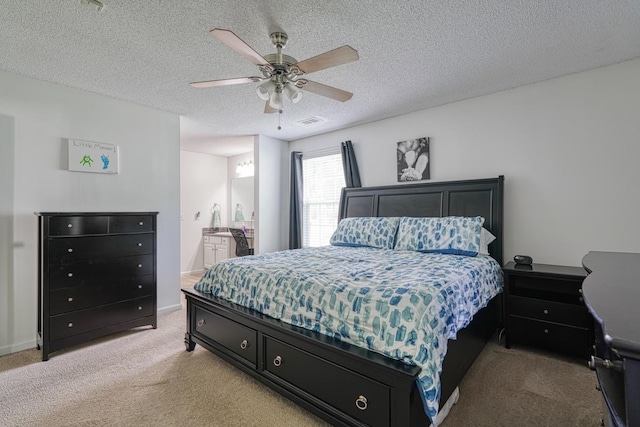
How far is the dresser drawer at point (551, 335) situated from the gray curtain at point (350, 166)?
2518 mm

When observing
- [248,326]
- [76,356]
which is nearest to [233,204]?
[76,356]

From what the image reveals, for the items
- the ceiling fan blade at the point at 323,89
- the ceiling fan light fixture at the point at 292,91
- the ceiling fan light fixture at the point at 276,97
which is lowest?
the ceiling fan light fixture at the point at 276,97

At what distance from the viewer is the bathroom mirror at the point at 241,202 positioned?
626cm

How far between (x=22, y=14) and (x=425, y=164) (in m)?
3.77

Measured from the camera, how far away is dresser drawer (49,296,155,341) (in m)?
2.65

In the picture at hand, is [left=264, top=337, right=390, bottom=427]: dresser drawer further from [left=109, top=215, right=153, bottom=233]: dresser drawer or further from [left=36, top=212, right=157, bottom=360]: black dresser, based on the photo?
[left=109, top=215, right=153, bottom=233]: dresser drawer

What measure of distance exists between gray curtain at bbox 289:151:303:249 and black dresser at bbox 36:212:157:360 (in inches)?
89.1

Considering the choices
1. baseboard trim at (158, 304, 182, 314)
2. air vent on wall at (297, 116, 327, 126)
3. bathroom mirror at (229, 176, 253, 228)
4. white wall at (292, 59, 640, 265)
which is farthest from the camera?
bathroom mirror at (229, 176, 253, 228)

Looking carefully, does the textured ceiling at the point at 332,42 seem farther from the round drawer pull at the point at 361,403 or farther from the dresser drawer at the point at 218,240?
the dresser drawer at the point at 218,240

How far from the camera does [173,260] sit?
3869 mm

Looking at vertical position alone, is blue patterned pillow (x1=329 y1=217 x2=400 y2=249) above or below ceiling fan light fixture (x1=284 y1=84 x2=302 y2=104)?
below

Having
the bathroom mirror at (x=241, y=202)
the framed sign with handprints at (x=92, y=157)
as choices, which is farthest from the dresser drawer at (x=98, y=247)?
the bathroom mirror at (x=241, y=202)

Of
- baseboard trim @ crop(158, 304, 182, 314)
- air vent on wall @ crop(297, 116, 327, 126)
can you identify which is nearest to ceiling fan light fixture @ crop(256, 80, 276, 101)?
air vent on wall @ crop(297, 116, 327, 126)

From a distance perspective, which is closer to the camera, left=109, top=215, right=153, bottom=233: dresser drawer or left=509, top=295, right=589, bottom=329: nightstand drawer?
left=509, top=295, right=589, bottom=329: nightstand drawer
